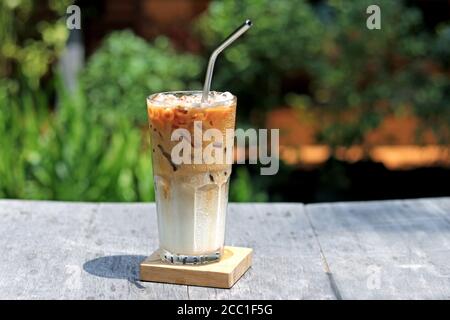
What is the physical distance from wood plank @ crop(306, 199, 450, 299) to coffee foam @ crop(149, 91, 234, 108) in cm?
43

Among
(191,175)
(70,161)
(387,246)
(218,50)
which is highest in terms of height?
(218,50)

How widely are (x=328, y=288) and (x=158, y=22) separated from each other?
5.23m

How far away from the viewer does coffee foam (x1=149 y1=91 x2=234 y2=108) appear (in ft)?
5.32

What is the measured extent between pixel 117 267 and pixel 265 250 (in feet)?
1.19

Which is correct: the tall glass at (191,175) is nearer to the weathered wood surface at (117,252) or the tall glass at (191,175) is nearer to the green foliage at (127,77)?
the weathered wood surface at (117,252)

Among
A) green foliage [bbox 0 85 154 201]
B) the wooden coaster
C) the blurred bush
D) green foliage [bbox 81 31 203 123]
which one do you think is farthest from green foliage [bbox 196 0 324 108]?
the wooden coaster

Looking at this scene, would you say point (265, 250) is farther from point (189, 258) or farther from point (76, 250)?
point (76, 250)

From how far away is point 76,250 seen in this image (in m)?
1.90

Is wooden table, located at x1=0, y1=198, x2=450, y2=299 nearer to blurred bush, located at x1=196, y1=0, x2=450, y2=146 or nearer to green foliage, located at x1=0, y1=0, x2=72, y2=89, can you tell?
blurred bush, located at x1=196, y1=0, x2=450, y2=146

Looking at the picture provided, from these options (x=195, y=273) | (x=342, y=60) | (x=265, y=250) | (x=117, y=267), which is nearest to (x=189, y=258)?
(x=195, y=273)

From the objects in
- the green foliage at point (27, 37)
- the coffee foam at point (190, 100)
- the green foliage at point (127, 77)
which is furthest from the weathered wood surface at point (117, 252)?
the green foliage at point (27, 37)

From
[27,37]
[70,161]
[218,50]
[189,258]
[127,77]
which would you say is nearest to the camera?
[218,50]

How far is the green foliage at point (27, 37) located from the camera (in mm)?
4743
